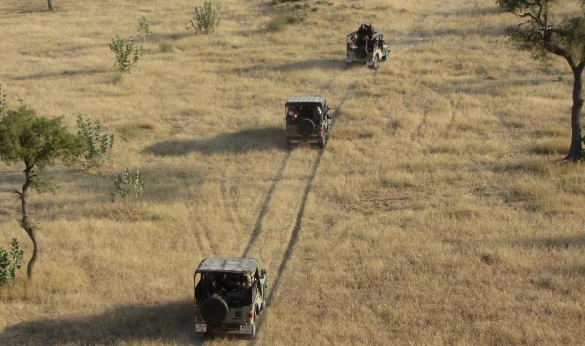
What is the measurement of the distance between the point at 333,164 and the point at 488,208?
6375 mm

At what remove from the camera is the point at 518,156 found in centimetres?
2448

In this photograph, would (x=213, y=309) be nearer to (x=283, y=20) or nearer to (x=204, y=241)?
(x=204, y=241)

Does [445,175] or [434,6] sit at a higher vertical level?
[434,6]

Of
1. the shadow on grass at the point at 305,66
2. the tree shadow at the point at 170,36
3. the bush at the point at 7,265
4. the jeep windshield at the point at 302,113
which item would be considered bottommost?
the bush at the point at 7,265

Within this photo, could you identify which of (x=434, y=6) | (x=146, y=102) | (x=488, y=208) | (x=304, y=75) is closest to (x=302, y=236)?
(x=488, y=208)

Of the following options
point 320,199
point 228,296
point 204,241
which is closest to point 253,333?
point 228,296

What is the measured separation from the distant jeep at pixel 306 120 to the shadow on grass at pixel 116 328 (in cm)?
1199

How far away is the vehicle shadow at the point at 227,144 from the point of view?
2608cm

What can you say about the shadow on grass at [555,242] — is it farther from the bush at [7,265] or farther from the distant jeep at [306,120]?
the bush at [7,265]

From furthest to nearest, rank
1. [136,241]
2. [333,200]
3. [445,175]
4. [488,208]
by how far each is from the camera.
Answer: [445,175] < [333,200] < [488,208] < [136,241]

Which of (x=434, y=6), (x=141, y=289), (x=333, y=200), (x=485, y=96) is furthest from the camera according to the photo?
(x=434, y=6)

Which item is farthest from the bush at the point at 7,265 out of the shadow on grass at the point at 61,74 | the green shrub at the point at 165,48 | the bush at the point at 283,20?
the bush at the point at 283,20

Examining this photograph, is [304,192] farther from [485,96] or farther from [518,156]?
[485,96]

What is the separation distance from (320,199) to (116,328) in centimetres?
911
